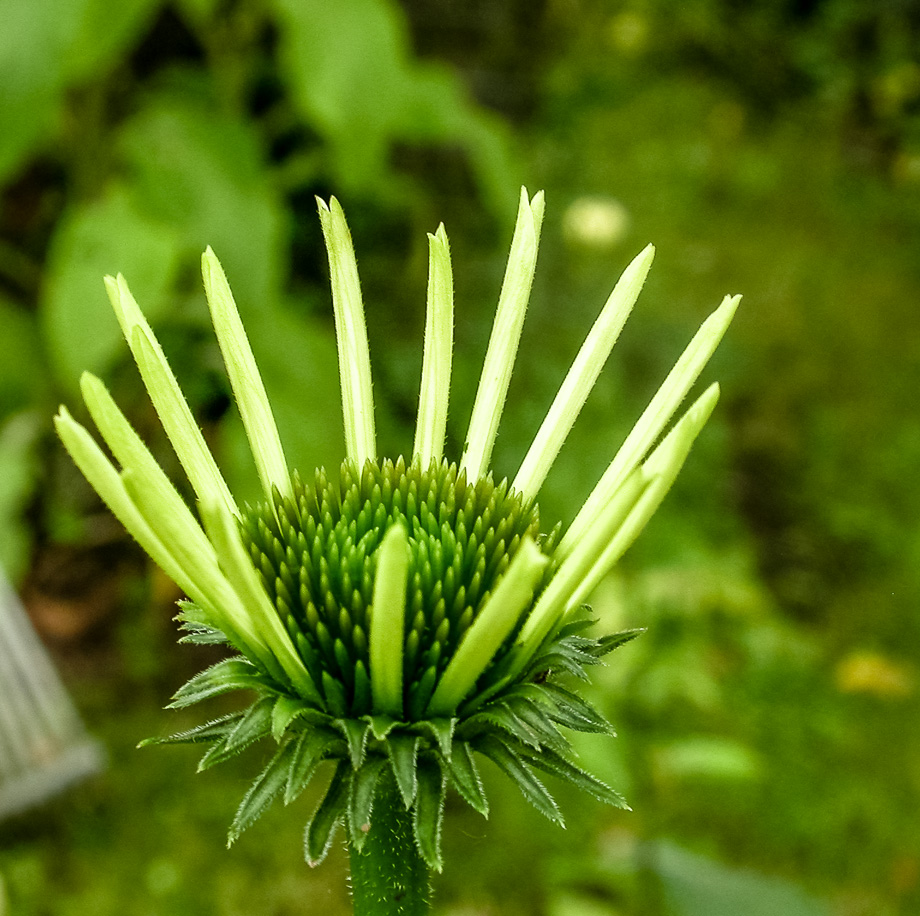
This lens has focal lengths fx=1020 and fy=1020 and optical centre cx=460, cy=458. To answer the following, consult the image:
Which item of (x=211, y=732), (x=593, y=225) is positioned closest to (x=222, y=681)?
(x=211, y=732)

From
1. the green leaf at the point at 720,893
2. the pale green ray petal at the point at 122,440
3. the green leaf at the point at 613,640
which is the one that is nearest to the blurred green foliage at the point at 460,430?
the green leaf at the point at 720,893

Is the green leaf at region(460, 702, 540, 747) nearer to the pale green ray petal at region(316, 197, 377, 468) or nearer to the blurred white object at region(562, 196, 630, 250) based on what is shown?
the pale green ray petal at region(316, 197, 377, 468)

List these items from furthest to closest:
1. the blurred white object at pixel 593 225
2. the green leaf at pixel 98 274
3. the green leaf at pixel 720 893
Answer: the blurred white object at pixel 593 225 → the green leaf at pixel 98 274 → the green leaf at pixel 720 893

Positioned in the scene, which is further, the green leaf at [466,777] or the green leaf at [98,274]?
the green leaf at [98,274]

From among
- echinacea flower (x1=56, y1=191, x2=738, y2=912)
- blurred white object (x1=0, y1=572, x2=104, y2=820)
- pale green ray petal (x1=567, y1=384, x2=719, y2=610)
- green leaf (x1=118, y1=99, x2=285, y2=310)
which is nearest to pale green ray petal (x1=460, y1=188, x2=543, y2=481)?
echinacea flower (x1=56, y1=191, x2=738, y2=912)

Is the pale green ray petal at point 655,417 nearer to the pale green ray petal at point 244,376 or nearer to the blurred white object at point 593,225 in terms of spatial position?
the pale green ray petal at point 244,376

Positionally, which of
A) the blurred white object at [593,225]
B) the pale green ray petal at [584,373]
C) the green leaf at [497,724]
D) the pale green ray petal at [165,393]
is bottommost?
the green leaf at [497,724]
